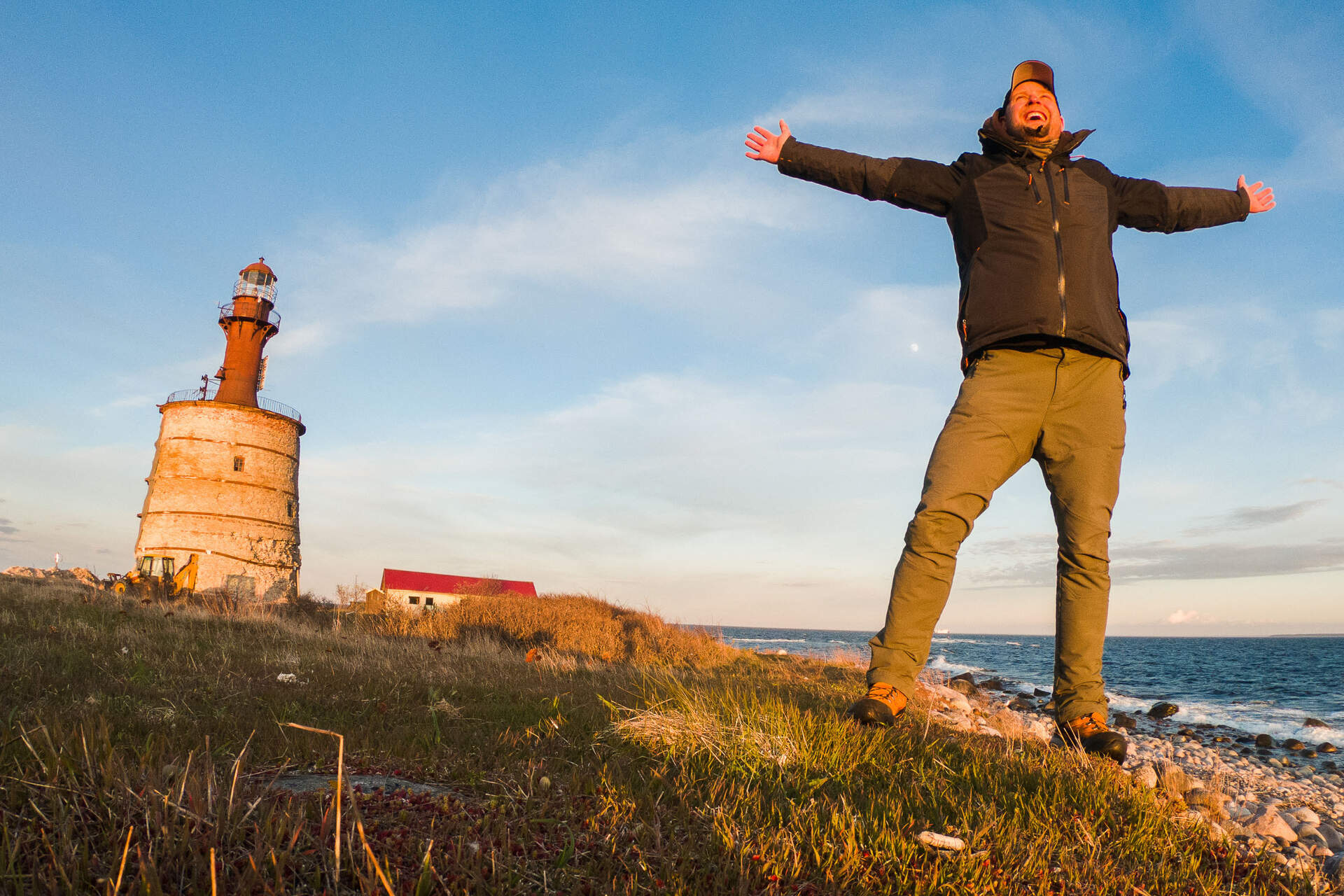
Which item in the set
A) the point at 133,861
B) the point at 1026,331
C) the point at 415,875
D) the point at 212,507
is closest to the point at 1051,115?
the point at 1026,331

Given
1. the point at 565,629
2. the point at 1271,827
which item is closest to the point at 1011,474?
the point at 1271,827

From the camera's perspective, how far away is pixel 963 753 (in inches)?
114

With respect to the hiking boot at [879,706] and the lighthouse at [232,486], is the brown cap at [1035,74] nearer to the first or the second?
the hiking boot at [879,706]

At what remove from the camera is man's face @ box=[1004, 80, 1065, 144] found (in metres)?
3.63

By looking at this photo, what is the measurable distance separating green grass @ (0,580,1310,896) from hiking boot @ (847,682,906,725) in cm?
15

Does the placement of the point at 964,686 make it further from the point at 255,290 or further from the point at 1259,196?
the point at 255,290

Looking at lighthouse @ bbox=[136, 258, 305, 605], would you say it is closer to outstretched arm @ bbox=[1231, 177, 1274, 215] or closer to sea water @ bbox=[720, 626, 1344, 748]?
sea water @ bbox=[720, 626, 1344, 748]

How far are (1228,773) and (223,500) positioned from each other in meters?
28.7

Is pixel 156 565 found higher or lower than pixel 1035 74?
lower

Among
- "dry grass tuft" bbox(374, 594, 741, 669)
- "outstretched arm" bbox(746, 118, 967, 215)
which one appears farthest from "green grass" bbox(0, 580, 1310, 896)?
"dry grass tuft" bbox(374, 594, 741, 669)

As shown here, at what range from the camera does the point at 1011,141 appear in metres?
3.73

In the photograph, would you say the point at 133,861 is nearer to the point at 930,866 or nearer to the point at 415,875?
the point at 415,875

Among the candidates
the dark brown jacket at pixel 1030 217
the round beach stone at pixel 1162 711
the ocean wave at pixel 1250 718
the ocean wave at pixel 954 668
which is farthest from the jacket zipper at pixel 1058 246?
the ocean wave at pixel 954 668

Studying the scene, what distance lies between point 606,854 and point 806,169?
3.26 m
